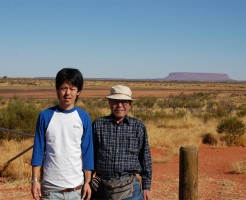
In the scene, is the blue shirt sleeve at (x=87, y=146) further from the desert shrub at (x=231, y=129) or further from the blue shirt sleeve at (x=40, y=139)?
the desert shrub at (x=231, y=129)

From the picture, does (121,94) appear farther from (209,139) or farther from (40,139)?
(209,139)

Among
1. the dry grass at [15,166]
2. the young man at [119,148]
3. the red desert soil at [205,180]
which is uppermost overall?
the young man at [119,148]

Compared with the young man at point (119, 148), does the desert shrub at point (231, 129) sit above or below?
below

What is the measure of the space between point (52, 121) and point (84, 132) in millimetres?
281

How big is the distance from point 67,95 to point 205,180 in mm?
6525

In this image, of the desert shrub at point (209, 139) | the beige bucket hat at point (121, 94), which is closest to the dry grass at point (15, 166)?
the beige bucket hat at point (121, 94)

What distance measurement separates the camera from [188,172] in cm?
353

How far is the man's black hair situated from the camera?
10.8 feet

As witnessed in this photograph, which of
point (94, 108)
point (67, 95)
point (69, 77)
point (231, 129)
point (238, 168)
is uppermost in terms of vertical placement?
point (69, 77)

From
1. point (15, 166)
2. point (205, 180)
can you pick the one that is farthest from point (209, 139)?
point (15, 166)

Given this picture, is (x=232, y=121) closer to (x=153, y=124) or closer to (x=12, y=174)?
(x=153, y=124)

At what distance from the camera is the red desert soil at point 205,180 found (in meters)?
7.70

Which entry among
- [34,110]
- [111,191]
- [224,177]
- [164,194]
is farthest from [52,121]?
[34,110]

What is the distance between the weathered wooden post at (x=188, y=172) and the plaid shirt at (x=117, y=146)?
0.39 metres
